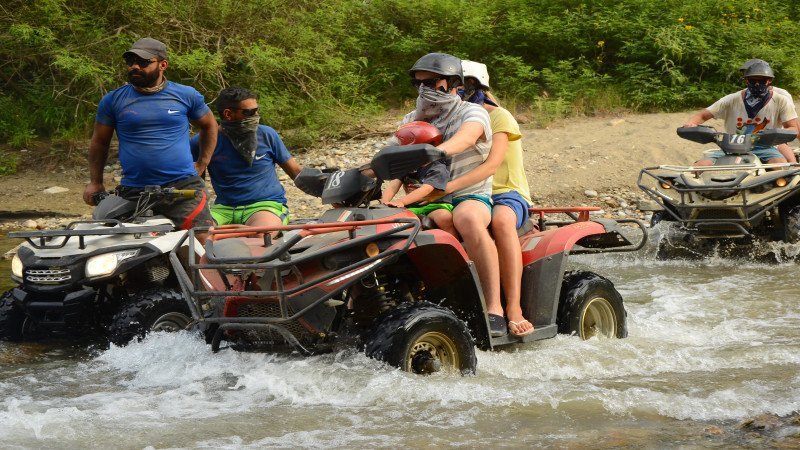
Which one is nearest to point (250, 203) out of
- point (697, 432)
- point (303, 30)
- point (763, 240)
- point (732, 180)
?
point (697, 432)

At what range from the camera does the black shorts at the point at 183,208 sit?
8.38 metres

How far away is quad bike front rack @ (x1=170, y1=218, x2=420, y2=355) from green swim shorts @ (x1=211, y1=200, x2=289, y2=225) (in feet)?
7.96

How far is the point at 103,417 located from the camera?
6.09 m

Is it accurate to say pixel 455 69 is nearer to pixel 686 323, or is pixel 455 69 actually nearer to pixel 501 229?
pixel 501 229

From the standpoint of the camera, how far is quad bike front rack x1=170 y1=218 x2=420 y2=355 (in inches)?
230

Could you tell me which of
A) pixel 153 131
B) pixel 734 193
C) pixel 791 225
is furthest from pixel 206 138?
pixel 791 225

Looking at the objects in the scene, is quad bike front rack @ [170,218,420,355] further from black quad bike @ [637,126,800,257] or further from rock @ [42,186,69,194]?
rock @ [42,186,69,194]

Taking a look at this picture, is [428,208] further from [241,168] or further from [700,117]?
[700,117]

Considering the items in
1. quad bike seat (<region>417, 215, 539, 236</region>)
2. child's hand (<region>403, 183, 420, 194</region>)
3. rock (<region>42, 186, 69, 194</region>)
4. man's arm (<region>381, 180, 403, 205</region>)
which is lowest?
rock (<region>42, 186, 69, 194</region>)

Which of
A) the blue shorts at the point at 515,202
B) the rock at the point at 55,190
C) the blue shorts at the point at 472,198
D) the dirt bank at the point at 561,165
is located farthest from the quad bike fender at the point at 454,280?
the rock at the point at 55,190

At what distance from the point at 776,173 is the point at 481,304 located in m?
6.18

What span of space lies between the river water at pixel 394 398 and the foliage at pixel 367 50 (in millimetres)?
10785

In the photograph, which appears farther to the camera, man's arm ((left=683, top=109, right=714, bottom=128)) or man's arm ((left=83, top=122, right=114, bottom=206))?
man's arm ((left=683, top=109, right=714, bottom=128))

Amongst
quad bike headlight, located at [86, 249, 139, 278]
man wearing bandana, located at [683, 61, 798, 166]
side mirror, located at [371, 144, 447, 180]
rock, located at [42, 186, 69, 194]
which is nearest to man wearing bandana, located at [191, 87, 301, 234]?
quad bike headlight, located at [86, 249, 139, 278]
